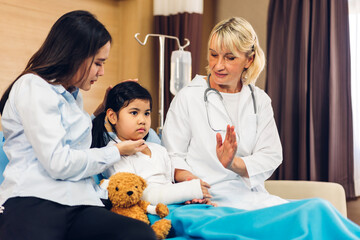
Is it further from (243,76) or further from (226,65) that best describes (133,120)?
(243,76)

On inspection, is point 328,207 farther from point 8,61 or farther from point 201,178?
point 8,61

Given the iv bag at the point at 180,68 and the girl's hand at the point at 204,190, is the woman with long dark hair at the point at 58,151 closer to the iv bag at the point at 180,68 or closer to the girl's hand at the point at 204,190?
the girl's hand at the point at 204,190

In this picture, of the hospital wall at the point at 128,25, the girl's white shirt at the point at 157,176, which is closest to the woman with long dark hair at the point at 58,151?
the girl's white shirt at the point at 157,176

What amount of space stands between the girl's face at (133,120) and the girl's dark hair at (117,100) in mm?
21

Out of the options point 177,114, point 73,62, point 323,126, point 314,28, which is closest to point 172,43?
point 314,28

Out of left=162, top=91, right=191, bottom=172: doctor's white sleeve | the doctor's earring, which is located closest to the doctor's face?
left=162, top=91, right=191, bottom=172: doctor's white sleeve

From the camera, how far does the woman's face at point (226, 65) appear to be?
2113 millimetres

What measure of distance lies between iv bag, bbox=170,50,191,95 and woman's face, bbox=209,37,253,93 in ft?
3.36

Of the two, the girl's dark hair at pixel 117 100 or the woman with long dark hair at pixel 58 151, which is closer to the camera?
the woman with long dark hair at pixel 58 151

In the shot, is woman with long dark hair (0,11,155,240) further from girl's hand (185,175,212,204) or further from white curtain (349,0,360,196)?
white curtain (349,0,360,196)

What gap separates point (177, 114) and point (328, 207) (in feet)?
3.02

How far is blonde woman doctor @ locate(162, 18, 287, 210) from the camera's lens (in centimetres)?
207

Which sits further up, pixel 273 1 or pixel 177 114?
pixel 273 1

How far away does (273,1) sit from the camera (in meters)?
3.68
